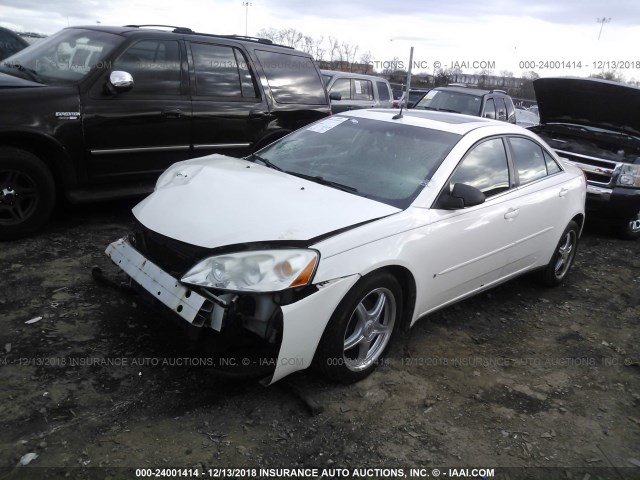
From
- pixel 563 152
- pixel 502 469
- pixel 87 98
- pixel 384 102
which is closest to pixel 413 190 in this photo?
pixel 502 469

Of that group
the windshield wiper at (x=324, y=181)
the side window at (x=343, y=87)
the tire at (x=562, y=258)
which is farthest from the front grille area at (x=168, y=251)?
the side window at (x=343, y=87)

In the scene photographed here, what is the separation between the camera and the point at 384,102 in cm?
1209

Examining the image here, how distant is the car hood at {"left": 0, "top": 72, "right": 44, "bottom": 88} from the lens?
170 inches

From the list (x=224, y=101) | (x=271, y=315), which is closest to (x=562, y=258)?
(x=271, y=315)

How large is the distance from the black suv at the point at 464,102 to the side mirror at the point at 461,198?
7.61 metres

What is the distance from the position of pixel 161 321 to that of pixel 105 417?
1.92ft

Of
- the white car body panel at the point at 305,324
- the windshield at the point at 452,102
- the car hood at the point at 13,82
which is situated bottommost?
the white car body panel at the point at 305,324

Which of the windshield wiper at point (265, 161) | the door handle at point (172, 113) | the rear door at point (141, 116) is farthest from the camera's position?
the door handle at point (172, 113)

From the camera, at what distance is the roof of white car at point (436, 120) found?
12.8 ft

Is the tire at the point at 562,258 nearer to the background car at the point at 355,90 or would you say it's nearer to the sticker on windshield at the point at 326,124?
the sticker on windshield at the point at 326,124

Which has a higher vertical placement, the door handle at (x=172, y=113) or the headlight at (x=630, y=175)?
the door handle at (x=172, y=113)

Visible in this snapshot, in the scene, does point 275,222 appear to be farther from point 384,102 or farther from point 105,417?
point 384,102

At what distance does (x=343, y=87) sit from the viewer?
1109 centimetres

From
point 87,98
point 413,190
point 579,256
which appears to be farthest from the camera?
point 579,256
